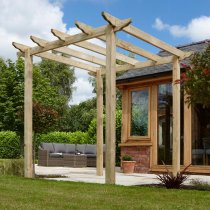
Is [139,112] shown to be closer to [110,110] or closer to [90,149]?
[110,110]

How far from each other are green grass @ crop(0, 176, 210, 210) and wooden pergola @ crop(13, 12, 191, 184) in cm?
137

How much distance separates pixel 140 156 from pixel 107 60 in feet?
19.6

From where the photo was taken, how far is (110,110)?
9.16 metres

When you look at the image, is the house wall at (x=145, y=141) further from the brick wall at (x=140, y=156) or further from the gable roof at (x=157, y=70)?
the gable roof at (x=157, y=70)

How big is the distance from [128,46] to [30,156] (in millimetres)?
3666

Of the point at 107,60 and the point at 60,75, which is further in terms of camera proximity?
the point at 60,75

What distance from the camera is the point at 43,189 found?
788cm

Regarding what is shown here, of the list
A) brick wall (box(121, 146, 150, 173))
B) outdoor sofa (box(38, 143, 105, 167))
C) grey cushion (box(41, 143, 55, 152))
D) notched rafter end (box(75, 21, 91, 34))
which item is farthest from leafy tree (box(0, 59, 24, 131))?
notched rafter end (box(75, 21, 91, 34))

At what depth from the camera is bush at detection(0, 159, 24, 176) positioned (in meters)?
11.4

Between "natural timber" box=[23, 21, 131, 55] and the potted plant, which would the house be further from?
"natural timber" box=[23, 21, 131, 55]

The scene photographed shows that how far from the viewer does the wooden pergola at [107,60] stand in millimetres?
9172

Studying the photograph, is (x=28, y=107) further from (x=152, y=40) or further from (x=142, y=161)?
(x=142, y=161)

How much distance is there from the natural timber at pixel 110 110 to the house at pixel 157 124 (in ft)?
15.1

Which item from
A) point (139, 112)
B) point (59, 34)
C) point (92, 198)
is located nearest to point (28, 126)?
point (59, 34)
